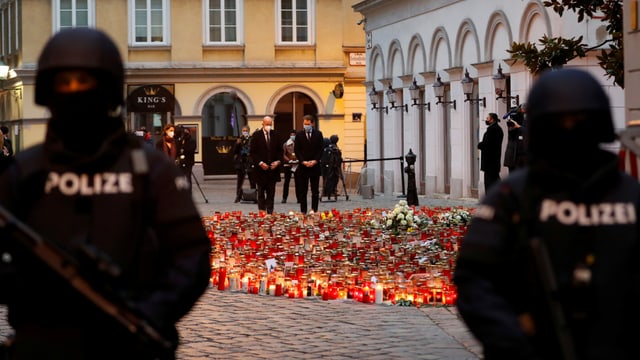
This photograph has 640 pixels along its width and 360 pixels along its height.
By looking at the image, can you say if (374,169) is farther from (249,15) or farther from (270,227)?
(270,227)

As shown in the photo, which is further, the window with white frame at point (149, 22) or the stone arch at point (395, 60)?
the window with white frame at point (149, 22)

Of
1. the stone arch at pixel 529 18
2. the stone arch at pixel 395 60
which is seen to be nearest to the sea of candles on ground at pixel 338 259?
the stone arch at pixel 529 18

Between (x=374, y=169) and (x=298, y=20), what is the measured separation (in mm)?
14029

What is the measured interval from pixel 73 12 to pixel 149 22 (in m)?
2.90

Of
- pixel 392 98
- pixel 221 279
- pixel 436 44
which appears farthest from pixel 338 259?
pixel 392 98

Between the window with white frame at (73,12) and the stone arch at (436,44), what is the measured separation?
2139 cm

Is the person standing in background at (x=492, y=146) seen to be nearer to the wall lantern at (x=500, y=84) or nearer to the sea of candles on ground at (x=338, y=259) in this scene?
the sea of candles on ground at (x=338, y=259)

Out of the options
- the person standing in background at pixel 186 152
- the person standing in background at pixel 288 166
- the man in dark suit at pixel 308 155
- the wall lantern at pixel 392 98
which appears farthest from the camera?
the wall lantern at pixel 392 98

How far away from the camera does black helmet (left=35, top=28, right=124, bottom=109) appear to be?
4324mm

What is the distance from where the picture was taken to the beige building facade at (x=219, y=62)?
55219mm

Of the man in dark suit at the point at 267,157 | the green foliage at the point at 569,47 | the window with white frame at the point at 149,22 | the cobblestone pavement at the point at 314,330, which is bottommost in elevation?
the cobblestone pavement at the point at 314,330

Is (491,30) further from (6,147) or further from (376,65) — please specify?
(376,65)

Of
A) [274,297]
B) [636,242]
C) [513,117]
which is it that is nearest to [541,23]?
[513,117]

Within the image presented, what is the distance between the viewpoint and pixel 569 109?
430 cm
